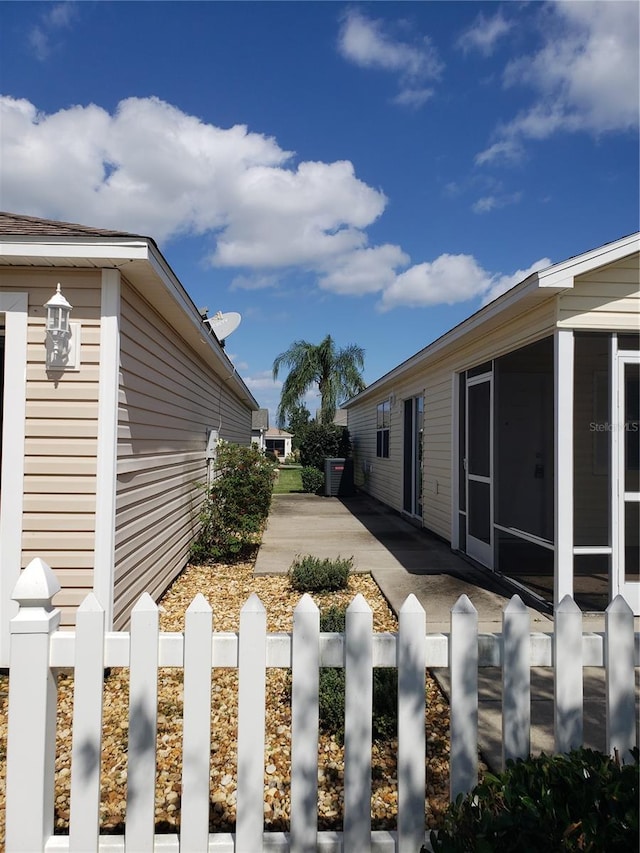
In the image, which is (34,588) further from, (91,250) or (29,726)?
(91,250)

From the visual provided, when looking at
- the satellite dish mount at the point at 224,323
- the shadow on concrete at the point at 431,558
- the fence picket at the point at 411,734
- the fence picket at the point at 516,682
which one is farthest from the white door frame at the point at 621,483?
the satellite dish mount at the point at 224,323

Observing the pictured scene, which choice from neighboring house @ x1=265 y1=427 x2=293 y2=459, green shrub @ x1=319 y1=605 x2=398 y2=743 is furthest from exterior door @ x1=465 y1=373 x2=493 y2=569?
neighboring house @ x1=265 y1=427 x2=293 y2=459

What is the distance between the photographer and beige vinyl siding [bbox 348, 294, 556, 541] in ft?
17.4

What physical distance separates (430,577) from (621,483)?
90.9 inches

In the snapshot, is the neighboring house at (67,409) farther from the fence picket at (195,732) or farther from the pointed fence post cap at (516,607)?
the pointed fence post cap at (516,607)

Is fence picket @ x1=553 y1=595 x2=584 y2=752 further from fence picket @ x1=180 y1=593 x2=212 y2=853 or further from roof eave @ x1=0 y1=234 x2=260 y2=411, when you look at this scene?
roof eave @ x1=0 y1=234 x2=260 y2=411

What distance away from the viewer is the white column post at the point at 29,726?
1595 millimetres

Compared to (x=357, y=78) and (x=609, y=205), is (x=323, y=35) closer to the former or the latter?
(x=357, y=78)

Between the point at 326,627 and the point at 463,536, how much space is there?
178 inches

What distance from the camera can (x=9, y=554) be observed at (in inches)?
145

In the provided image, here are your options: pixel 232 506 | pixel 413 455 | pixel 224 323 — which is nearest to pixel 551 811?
pixel 232 506

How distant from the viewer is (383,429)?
45.8ft

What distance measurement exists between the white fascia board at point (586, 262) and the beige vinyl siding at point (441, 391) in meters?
0.24

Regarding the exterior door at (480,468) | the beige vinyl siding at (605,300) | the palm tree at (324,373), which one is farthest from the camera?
the palm tree at (324,373)
